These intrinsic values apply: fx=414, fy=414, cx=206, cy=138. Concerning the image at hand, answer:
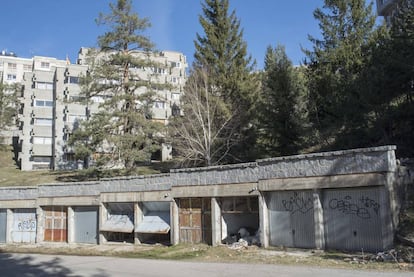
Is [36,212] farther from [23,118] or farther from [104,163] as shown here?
[23,118]

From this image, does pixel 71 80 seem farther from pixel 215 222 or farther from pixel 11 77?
pixel 11 77

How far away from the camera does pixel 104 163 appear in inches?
1350

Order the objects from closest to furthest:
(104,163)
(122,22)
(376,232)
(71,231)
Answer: (376,232) → (71,231) → (104,163) → (122,22)

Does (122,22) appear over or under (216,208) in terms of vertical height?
over

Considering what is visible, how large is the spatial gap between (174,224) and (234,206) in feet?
12.3

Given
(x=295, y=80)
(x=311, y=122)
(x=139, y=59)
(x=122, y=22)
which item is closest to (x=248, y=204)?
(x=311, y=122)

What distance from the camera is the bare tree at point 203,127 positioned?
1238 inches

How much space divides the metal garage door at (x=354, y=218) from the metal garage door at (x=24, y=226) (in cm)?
2177

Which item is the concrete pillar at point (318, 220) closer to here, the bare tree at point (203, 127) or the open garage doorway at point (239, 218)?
the open garage doorway at point (239, 218)

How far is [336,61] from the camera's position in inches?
1110

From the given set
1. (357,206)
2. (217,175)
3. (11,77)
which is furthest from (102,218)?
(11,77)

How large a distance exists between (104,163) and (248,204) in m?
17.5

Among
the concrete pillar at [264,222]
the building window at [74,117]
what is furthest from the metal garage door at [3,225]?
the building window at [74,117]

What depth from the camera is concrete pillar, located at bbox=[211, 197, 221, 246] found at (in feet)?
67.5
